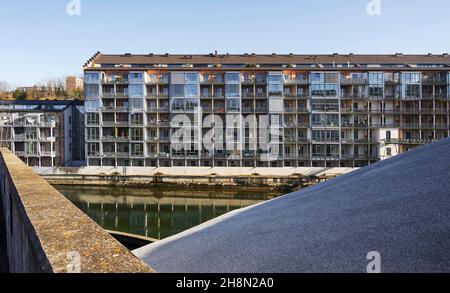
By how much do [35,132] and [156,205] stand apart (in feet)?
104

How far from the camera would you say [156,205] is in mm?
34188

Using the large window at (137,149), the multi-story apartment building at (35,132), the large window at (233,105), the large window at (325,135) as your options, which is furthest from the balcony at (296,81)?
the multi-story apartment building at (35,132)

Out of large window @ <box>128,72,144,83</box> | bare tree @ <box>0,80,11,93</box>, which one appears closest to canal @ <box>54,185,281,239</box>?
large window @ <box>128,72,144,83</box>

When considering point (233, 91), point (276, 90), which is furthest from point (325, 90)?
point (233, 91)

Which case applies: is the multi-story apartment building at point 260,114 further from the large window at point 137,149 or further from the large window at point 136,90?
the large window at point 137,149

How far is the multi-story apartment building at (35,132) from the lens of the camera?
52.4m

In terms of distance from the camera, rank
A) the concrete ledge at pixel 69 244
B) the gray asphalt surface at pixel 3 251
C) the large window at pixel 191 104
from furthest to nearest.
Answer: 1. the large window at pixel 191 104
2. the gray asphalt surface at pixel 3 251
3. the concrete ledge at pixel 69 244

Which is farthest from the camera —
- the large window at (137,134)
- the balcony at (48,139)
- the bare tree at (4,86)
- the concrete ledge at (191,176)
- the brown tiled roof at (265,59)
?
the bare tree at (4,86)

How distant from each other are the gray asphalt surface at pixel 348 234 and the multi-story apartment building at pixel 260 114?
139 ft

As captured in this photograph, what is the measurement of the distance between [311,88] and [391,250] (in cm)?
4905

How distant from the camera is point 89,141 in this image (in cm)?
5106

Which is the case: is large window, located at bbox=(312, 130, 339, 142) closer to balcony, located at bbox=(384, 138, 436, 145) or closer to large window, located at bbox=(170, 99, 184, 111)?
balcony, located at bbox=(384, 138, 436, 145)

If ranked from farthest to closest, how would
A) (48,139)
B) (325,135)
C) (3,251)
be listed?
(48,139) < (325,135) < (3,251)

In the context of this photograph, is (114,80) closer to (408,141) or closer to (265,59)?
(265,59)
